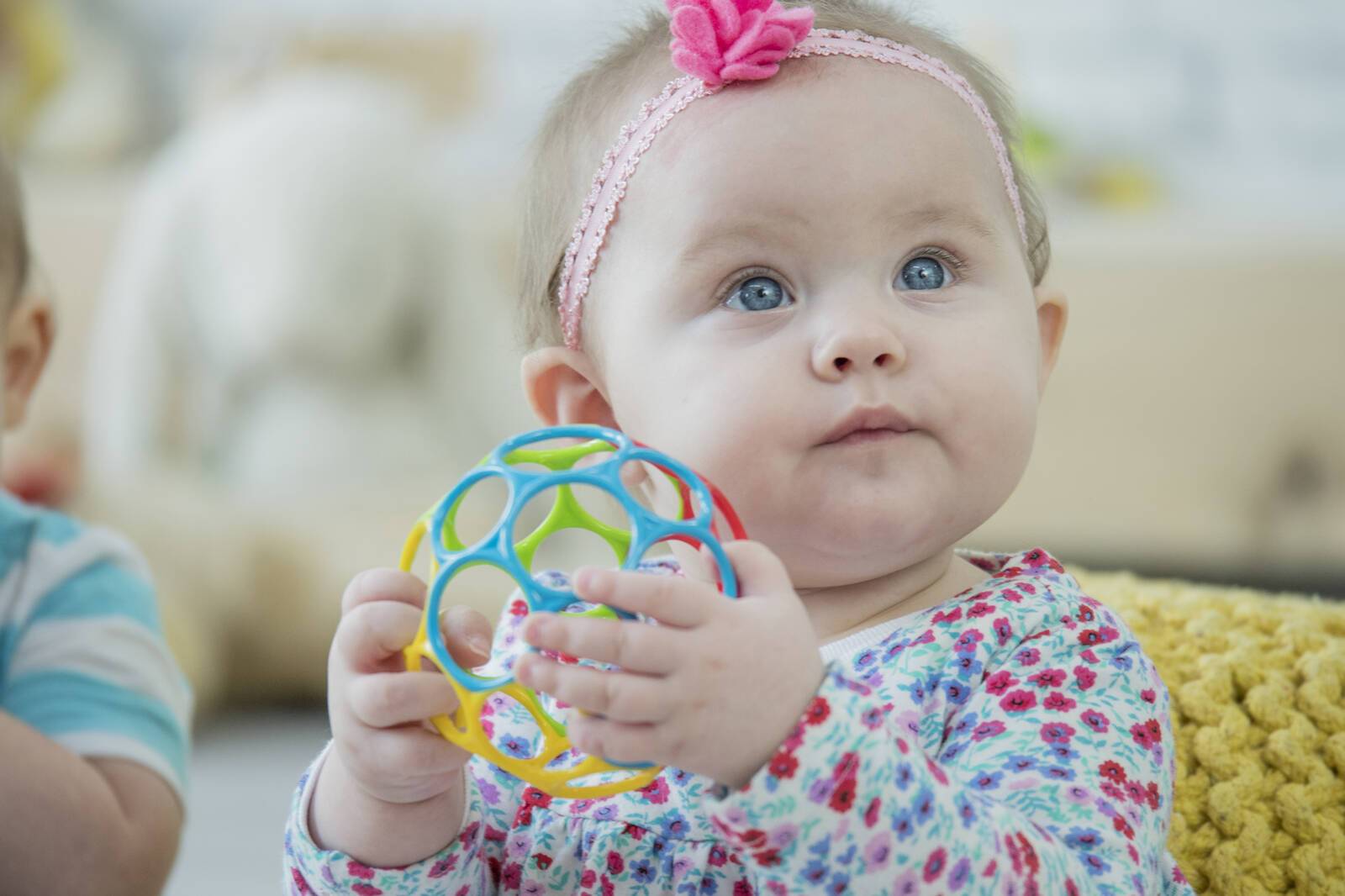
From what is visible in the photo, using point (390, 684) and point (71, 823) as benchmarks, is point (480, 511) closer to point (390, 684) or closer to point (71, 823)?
point (71, 823)

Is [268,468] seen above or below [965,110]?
below

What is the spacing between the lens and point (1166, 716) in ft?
2.60

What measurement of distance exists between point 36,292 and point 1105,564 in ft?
6.56

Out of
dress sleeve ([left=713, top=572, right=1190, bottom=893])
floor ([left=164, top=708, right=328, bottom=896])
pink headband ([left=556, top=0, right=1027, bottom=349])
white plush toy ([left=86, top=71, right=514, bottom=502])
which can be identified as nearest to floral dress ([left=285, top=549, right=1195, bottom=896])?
dress sleeve ([left=713, top=572, right=1190, bottom=893])

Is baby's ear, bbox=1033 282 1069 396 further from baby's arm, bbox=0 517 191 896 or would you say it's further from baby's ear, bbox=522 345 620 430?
baby's arm, bbox=0 517 191 896

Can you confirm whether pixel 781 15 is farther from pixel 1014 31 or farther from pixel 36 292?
pixel 1014 31

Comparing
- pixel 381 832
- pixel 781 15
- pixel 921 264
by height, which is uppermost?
pixel 781 15

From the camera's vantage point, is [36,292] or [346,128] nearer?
[36,292]

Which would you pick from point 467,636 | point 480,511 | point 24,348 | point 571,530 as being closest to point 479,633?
point 467,636

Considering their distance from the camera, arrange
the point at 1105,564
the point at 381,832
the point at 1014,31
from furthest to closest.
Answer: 1. the point at 1014,31
2. the point at 1105,564
3. the point at 381,832

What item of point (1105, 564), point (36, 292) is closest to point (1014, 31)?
point (1105, 564)

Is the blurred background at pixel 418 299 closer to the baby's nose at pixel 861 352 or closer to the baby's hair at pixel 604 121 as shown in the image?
Result: the baby's hair at pixel 604 121

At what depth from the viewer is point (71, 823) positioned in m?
0.93

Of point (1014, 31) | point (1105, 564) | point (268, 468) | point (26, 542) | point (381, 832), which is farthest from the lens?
point (1014, 31)
